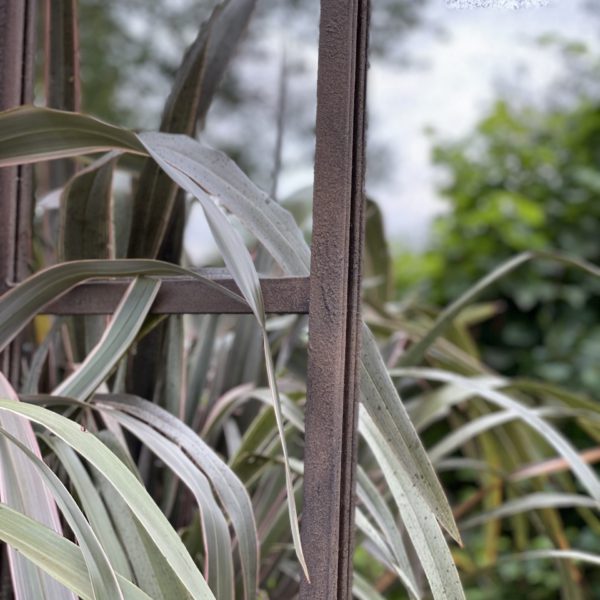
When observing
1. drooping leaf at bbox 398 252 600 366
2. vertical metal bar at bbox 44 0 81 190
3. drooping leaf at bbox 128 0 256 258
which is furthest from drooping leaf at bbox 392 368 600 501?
vertical metal bar at bbox 44 0 81 190

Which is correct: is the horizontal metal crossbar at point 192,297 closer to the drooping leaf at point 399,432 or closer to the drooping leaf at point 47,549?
the drooping leaf at point 399,432

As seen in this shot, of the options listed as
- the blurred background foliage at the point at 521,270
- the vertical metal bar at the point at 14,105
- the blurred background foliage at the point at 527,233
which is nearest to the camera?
the vertical metal bar at the point at 14,105

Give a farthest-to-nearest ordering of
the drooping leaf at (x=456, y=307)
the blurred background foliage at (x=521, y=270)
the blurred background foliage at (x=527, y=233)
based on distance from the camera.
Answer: the blurred background foliage at (x=527, y=233), the blurred background foliage at (x=521, y=270), the drooping leaf at (x=456, y=307)

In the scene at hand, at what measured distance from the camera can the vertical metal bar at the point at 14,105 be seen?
631 mm

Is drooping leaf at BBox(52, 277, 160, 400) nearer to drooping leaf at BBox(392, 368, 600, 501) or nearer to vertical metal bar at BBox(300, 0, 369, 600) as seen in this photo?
vertical metal bar at BBox(300, 0, 369, 600)

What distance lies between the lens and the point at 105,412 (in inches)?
22.5

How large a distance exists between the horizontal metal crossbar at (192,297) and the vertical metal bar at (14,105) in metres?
0.05

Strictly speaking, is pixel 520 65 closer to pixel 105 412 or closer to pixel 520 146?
pixel 520 146

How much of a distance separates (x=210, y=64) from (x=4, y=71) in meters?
0.17

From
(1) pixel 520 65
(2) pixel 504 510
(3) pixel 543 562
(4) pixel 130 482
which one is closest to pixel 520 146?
(1) pixel 520 65

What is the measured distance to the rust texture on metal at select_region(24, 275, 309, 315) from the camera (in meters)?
0.53

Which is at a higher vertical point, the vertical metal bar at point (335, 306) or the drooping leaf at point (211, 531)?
the vertical metal bar at point (335, 306)

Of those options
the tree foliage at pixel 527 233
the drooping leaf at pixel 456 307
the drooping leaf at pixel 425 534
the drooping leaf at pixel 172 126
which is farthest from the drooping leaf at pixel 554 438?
the tree foliage at pixel 527 233

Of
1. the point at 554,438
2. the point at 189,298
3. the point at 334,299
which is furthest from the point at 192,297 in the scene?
the point at 554,438
